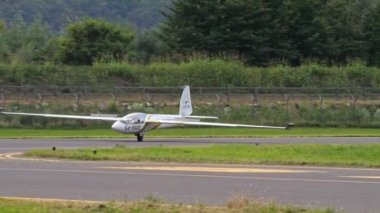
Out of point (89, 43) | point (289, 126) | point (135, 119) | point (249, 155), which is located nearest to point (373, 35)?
point (89, 43)

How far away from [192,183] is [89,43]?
7118 centimetres

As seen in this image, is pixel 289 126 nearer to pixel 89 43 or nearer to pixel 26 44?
pixel 89 43

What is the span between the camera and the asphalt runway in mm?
17156

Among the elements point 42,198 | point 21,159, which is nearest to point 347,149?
point 21,159

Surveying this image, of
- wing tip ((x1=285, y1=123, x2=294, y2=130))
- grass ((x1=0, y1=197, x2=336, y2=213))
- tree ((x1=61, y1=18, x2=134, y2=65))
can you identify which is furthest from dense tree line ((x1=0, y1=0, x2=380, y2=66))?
grass ((x1=0, y1=197, x2=336, y2=213))

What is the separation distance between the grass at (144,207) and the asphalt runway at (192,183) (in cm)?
148

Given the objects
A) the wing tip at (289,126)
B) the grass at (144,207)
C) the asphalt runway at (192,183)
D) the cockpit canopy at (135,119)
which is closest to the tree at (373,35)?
the wing tip at (289,126)

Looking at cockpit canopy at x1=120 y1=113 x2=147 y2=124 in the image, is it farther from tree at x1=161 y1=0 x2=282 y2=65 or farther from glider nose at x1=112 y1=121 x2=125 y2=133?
tree at x1=161 y1=0 x2=282 y2=65

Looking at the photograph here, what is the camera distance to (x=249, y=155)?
2961 cm

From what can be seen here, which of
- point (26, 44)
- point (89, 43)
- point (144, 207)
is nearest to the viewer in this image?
point (144, 207)

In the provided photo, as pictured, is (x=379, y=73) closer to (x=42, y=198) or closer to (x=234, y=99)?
(x=234, y=99)

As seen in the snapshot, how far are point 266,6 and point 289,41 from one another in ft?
13.8

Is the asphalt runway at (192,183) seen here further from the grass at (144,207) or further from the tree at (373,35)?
the tree at (373,35)

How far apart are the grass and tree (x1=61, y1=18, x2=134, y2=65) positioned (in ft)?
238
